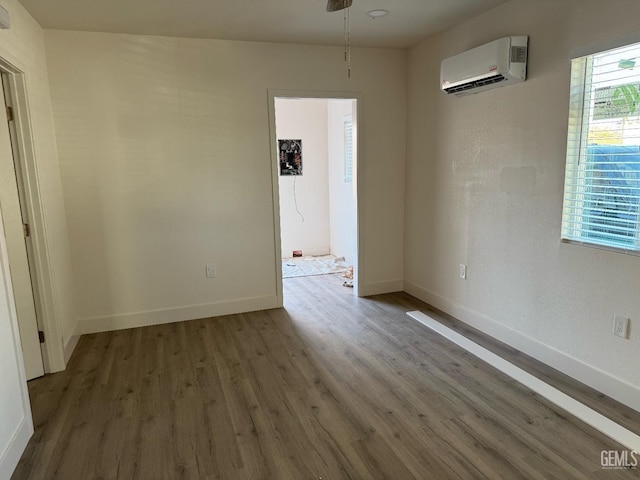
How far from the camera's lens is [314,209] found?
6520 millimetres

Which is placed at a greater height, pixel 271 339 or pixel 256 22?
pixel 256 22

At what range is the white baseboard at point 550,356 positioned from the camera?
2.38m

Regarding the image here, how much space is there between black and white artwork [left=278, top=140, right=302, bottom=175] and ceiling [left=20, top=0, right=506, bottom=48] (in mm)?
2631

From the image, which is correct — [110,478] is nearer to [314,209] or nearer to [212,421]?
[212,421]

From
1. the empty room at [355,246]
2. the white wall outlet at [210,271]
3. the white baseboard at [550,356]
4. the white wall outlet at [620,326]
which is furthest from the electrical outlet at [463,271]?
the white wall outlet at [210,271]

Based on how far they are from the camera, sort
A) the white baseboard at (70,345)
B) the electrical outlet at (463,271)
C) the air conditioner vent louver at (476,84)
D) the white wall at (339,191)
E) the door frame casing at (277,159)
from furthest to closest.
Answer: the white wall at (339,191), the door frame casing at (277,159), the electrical outlet at (463,271), the white baseboard at (70,345), the air conditioner vent louver at (476,84)

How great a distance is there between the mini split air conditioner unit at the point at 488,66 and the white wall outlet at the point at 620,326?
1623 mm

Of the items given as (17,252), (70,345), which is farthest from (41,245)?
(70,345)

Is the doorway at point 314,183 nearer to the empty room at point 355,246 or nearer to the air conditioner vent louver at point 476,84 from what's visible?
the empty room at point 355,246

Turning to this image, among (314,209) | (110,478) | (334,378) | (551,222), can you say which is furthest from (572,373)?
(314,209)

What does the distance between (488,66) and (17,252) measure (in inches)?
131

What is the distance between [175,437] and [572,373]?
7.86 feet

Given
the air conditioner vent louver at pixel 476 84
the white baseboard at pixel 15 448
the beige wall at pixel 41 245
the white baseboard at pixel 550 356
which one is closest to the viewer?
the white baseboard at pixel 15 448

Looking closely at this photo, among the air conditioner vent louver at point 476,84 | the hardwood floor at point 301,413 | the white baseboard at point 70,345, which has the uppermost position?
the air conditioner vent louver at point 476,84
